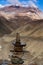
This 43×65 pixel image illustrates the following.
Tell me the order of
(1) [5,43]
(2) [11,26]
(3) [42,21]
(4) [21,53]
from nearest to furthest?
(4) [21,53] < (1) [5,43] < (3) [42,21] < (2) [11,26]

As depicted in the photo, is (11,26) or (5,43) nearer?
(5,43)

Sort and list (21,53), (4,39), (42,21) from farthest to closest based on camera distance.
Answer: (42,21), (4,39), (21,53)

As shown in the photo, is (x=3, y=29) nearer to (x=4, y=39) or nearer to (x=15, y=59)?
(x=4, y=39)

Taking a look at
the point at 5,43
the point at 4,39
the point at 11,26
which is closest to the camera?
the point at 5,43

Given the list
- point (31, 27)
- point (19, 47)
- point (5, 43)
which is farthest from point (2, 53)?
point (19, 47)

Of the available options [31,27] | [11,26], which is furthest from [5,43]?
[11,26]

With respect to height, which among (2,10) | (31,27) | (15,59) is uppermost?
(2,10)

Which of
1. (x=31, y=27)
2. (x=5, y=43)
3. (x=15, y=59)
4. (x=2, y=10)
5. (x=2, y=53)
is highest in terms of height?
(x=2, y=10)

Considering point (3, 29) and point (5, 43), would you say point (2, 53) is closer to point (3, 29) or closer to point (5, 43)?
point (5, 43)

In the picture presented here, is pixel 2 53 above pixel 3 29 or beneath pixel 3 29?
beneath
